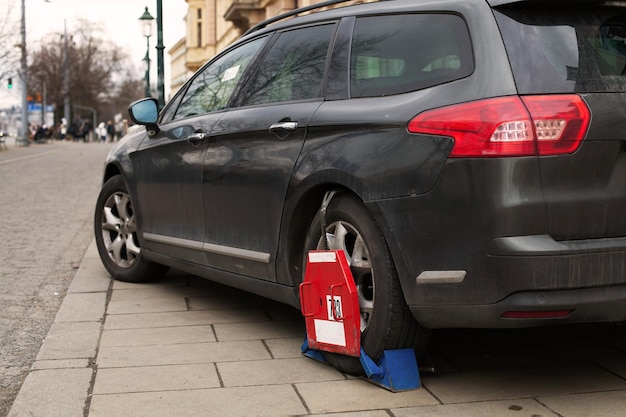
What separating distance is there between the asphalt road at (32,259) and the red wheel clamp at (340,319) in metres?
1.31

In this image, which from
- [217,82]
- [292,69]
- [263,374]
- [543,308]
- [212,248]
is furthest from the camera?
[217,82]

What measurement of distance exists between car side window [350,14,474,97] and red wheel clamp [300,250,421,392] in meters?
0.75

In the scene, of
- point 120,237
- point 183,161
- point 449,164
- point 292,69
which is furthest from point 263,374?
point 120,237

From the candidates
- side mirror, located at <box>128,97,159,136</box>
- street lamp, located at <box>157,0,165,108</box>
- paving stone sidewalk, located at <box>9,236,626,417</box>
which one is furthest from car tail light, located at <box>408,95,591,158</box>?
street lamp, located at <box>157,0,165,108</box>

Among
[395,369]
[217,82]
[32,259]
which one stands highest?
[217,82]

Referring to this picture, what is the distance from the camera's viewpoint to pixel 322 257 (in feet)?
13.8

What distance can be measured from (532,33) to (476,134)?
47 cm

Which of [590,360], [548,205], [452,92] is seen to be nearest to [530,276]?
Result: [548,205]

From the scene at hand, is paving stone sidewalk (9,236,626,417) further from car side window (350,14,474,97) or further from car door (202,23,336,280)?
car side window (350,14,474,97)

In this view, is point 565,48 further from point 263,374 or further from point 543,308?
point 263,374

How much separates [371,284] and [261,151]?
0.98 meters

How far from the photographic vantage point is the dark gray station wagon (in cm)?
355

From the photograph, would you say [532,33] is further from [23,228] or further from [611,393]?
[23,228]

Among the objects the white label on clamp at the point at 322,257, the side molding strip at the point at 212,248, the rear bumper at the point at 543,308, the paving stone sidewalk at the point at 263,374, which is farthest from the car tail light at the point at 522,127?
the side molding strip at the point at 212,248
